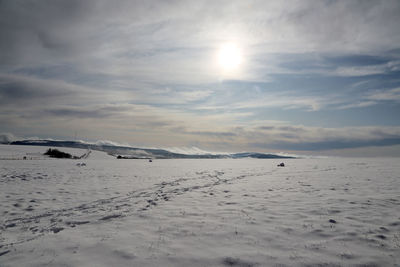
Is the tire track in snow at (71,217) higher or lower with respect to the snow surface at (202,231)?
lower

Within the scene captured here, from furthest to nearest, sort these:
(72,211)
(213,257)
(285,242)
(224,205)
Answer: (224,205)
(72,211)
(285,242)
(213,257)

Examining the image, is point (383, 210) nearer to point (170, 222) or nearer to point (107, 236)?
point (170, 222)

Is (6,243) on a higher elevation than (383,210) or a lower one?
lower

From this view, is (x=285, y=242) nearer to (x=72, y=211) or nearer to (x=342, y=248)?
(x=342, y=248)

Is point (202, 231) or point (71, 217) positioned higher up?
point (202, 231)

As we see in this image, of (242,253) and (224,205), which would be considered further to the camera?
(224,205)

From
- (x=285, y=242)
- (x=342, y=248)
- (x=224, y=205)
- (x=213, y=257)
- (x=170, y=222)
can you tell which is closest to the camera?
(x=213, y=257)

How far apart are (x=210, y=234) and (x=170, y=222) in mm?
2039

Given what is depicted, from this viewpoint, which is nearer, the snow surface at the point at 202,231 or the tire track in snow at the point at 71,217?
the snow surface at the point at 202,231

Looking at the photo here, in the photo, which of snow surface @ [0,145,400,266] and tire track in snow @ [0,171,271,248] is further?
tire track in snow @ [0,171,271,248]

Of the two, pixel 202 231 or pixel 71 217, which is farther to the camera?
pixel 71 217

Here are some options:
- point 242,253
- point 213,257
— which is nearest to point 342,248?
point 242,253

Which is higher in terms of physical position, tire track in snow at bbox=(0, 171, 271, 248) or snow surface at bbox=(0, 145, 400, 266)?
snow surface at bbox=(0, 145, 400, 266)

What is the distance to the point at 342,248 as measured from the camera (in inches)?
245
